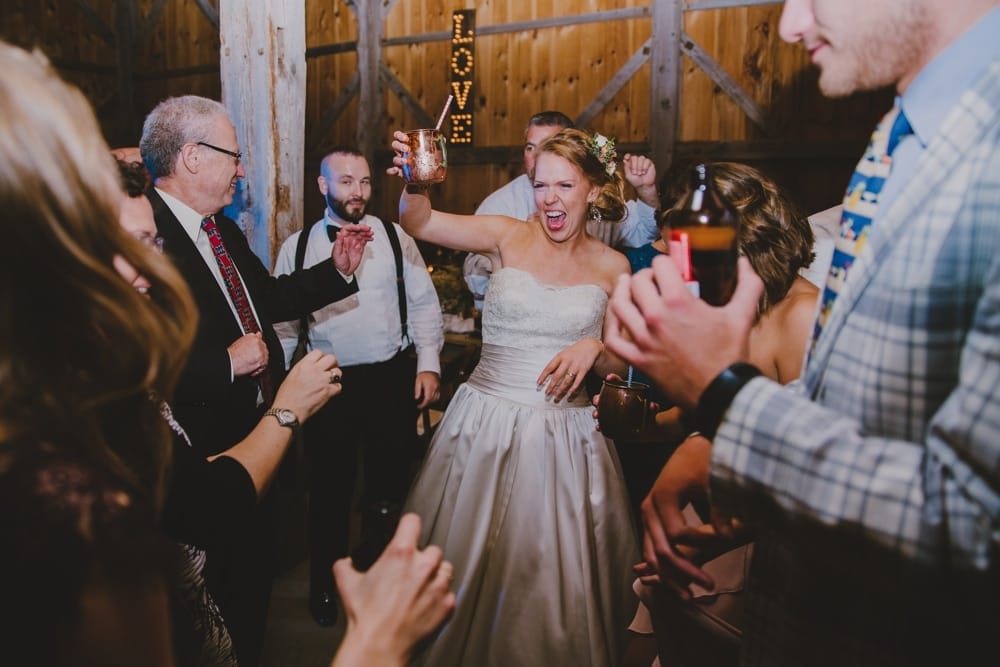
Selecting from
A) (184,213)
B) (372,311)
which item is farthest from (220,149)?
(372,311)

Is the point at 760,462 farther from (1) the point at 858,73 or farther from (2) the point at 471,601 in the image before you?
(2) the point at 471,601

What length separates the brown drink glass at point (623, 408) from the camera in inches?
63.1

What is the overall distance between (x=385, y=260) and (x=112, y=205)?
2634mm

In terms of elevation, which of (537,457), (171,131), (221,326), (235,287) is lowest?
(537,457)

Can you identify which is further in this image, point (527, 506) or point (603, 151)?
point (603, 151)

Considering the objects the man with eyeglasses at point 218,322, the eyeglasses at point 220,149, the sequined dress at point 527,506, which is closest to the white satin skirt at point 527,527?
the sequined dress at point 527,506

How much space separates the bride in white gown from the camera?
90.8 inches

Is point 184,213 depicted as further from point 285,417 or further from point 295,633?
point 295,633

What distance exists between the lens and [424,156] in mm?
2027

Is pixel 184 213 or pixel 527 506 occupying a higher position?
pixel 184 213

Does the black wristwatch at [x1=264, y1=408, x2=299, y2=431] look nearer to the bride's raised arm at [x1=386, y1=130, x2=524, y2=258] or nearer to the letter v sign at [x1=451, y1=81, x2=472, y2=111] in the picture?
the bride's raised arm at [x1=386, y1=130, x2=524, y2=258]

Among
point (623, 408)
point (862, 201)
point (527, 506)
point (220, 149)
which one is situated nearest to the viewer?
point (862, 201)

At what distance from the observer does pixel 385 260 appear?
3328 mm

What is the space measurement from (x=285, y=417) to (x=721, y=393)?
1.03 meters
